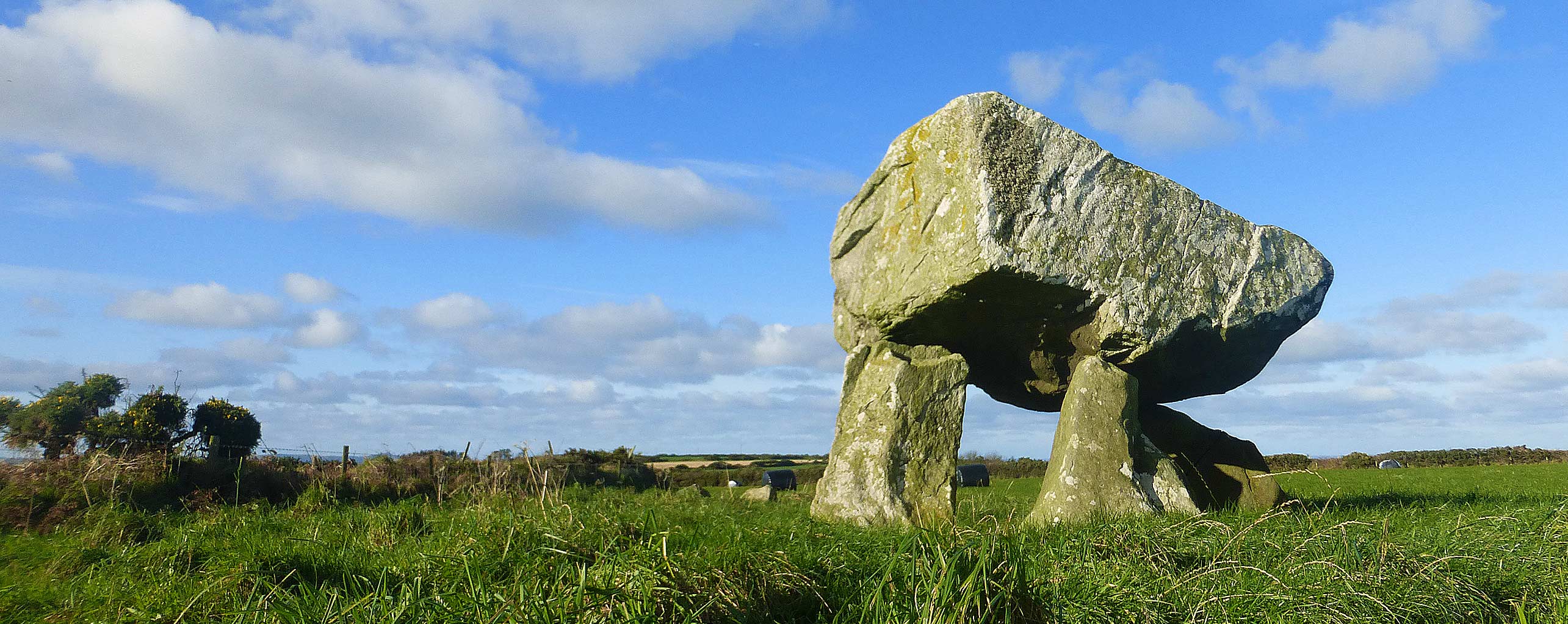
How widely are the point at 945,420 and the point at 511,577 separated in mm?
5375

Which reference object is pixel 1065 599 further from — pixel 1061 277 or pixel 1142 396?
pixel 1142 396

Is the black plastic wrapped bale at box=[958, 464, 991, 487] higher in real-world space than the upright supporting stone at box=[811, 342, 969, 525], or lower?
lower

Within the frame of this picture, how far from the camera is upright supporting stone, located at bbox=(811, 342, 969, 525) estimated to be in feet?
27.6

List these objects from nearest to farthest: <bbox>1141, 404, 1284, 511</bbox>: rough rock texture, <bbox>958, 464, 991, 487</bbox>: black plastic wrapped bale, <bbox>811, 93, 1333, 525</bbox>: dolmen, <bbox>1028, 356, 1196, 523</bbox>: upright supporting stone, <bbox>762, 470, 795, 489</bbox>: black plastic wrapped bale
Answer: <bbox>1028, 356, 1196, 523</bbox>: upright supporting stone < <bbox>811, 93, 1333, 525</bbox>: dolmen < <bbox>1141, 404, 1284, 511</bbox>: rough rock texture < <bbox>958, 464, 991, 487</bbox>: black plastic wrapped bale < <bbox>762, 470, 795, 489</bbox>: black plastic wrapped bale

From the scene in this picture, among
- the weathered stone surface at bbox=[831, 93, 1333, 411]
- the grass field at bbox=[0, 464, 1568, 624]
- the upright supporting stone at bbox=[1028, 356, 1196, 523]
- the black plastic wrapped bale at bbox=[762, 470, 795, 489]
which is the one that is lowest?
the black plastic wrapped bale at bbox=[762, 470, 795, 489]

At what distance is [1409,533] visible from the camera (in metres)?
6.58

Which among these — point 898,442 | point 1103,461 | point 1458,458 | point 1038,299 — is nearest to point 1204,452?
point 1103,461

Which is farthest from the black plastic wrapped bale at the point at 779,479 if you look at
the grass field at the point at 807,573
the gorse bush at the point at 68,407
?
the gorse bush at the point at 68,407

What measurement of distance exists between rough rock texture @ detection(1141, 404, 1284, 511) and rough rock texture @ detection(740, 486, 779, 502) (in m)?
5.37

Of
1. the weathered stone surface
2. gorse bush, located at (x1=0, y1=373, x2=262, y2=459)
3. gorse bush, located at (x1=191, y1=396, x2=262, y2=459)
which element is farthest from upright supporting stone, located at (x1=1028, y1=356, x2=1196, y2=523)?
gorse bush, located at (x1=191, y1=396, x2=262, y2=459)

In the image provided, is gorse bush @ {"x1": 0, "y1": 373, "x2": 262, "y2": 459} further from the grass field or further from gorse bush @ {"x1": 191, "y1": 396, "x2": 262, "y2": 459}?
the grass field

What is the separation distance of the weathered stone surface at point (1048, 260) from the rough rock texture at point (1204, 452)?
3.62 ft

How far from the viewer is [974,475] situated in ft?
66.2

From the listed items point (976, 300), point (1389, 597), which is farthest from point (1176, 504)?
point (1389, 597)
